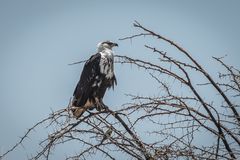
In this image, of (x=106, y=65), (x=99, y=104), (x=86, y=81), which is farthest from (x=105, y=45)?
(x=99, y=104)

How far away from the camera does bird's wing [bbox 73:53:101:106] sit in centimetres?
616

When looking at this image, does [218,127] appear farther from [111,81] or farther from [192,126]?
[111,81]

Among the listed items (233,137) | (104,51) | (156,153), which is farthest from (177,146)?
(104,51)

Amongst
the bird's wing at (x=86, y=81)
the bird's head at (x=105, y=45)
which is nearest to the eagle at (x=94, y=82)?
the bird's wing at (x=86, y=81)

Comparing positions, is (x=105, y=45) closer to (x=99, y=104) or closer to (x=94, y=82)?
(x=94, y=82)

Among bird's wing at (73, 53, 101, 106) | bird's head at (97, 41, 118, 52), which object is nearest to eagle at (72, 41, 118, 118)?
bird's wing at (73, 53, 101, 106)

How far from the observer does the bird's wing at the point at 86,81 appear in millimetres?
6159

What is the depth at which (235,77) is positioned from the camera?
→ 3260mm

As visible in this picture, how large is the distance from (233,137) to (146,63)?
0.79 meters

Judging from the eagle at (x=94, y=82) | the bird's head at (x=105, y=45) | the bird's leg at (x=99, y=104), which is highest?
the bird's head at (x=105, y=45)

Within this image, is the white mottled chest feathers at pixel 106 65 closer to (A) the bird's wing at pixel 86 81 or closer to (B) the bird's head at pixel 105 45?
(A) the bird's wing at pixel 86 81

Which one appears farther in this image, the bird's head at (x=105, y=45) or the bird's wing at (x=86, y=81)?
the bird's head at (x=105, y=45)

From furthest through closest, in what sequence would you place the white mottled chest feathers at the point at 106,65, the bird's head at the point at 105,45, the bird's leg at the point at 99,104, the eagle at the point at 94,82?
the bird's head at the point at 105,45 → the white mottled chest feathers at the point at 106,65 → the eagle at the point at 94,82 → the bird's leg at the point at 99,104

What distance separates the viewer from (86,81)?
6.32 m
